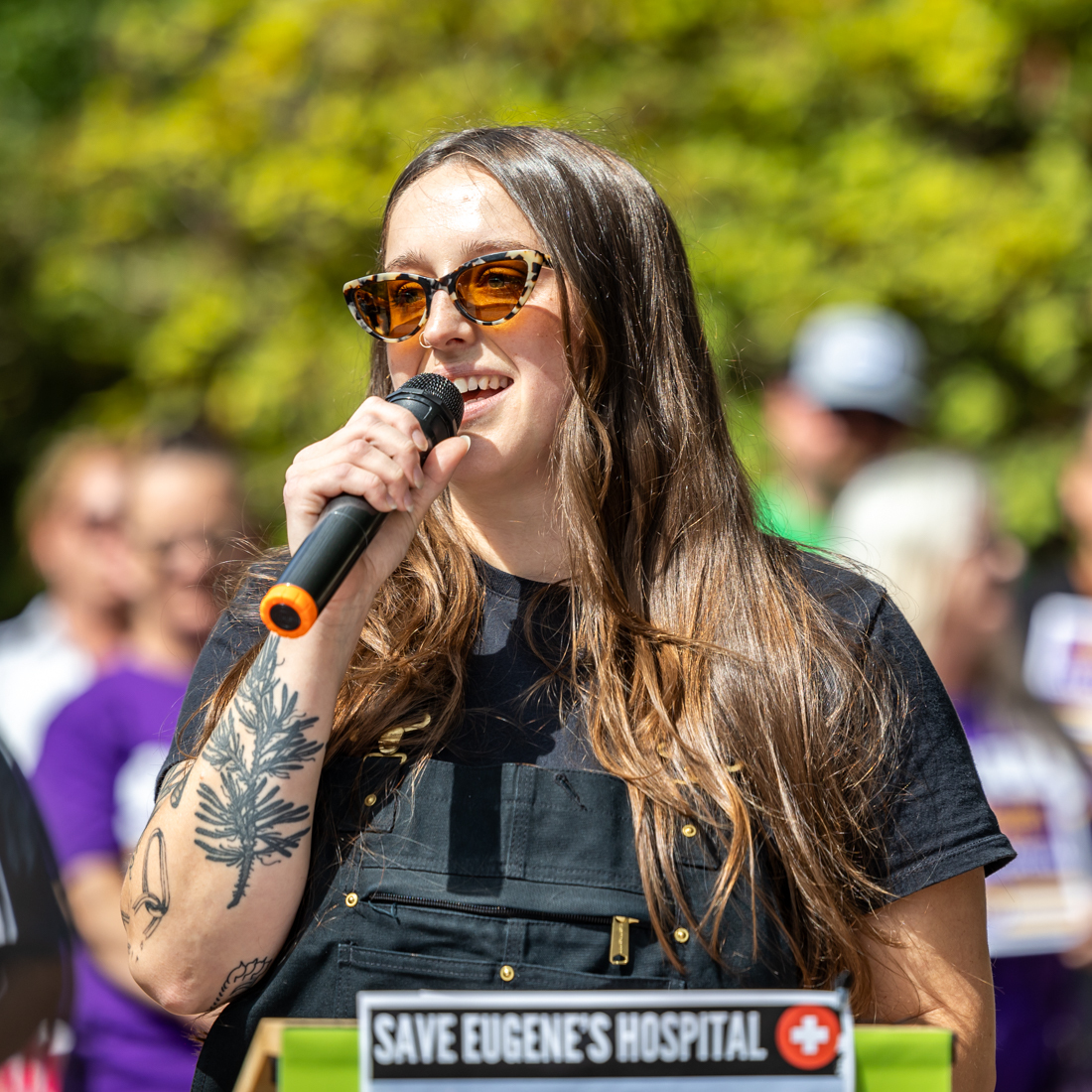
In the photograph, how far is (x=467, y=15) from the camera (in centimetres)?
627

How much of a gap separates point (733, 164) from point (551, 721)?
4815mm

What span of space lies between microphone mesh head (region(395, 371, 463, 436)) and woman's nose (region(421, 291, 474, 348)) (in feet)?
0.24

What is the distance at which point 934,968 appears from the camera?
1.74 metres

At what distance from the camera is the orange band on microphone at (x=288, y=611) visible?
1447 mm

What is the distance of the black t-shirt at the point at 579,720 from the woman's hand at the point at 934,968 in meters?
0.05

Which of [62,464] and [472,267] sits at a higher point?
[62,464]

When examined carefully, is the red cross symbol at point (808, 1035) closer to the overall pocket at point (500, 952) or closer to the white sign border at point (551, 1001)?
the white sign border at point (551, 1001)

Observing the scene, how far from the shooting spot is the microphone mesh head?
5.74ft

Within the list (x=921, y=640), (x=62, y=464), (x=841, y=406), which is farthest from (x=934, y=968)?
(x=62, y=464)

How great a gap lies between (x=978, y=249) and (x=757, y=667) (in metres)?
4.56

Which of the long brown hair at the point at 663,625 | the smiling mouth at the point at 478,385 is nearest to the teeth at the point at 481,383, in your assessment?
the smiling mouth at the point at 478,385

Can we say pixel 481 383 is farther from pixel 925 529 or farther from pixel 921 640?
pixel 925 529

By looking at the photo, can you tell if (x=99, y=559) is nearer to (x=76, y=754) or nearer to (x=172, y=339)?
(x=76, y=754)

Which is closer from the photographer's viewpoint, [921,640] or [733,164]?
[921,640]
